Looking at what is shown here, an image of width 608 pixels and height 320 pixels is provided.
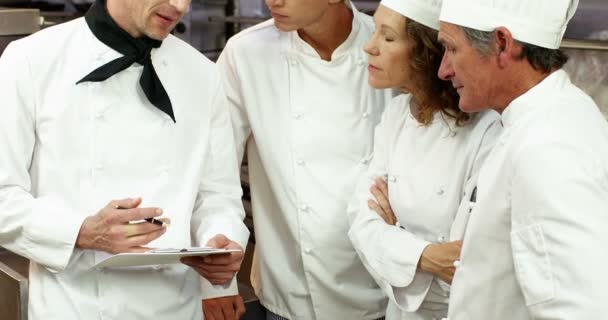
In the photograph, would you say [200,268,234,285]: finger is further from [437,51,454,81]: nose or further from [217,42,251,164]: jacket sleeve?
[437,51,454,81]: nose

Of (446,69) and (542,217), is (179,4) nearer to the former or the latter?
(446,69)

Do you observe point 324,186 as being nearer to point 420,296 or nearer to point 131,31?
point 420,296

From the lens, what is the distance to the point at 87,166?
2068 millimetres

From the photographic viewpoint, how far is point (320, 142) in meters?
2.45

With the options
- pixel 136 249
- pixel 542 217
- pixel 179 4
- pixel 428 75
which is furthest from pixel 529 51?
pixel 136 249

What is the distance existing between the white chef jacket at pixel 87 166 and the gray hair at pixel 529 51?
80 cm

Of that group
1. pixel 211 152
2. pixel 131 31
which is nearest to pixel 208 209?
pixel 211 152

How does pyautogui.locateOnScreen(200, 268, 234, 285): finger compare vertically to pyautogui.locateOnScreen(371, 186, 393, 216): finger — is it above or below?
below

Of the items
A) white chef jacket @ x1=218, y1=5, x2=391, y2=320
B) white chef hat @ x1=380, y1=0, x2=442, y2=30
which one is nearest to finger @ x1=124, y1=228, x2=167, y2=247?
white chef jacket @ x1=218, y1=5, x2=391, y2=320

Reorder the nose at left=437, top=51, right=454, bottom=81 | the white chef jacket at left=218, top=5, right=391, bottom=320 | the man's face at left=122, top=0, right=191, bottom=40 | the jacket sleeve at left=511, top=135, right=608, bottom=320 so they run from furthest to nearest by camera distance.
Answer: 1. the white chef jacket at left=218, top=5, right=391, bottom=320
2. the man's face at left=122, top=0, right=191, bottom=40
3. the nose at left=437, top=51, right=454, bottom=81
4. the jacket sleeve at left=511, top=135, right=608, bottom=320

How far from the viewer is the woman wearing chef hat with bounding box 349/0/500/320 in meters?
2.12

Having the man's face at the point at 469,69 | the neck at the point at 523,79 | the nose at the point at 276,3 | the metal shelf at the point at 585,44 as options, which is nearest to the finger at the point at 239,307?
the nose at the point at 276,3

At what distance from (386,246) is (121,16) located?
82 cm

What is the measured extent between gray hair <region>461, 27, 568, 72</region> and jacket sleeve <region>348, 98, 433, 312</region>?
598 millimetres
